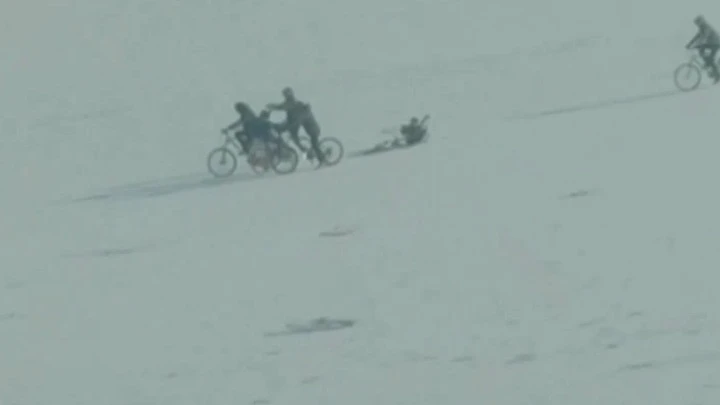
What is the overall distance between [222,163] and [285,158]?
3.04 ft

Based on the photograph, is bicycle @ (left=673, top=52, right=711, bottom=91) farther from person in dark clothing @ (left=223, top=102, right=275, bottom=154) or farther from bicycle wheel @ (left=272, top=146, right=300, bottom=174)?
person in dark clothing @ (left=223, top=102, right=275, bottom=154)

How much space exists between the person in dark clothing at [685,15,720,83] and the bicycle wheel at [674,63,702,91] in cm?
14

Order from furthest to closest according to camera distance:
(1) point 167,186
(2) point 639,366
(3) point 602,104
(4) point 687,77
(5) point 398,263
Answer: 1. (3) point 602,104
2. (4) point 687,77
3. (1) point 167,186
4. (5) point 398,263
5. (2) point 639,366

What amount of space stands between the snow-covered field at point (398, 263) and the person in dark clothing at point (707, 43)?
0.60 m

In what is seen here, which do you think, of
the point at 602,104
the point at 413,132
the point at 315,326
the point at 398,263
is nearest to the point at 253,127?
the point at 413,132

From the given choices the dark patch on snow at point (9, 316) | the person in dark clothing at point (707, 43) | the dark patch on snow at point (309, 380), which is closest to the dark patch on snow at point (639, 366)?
the dark patch on snow at point (309, 380)

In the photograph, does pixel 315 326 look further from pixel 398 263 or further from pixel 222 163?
pixel 222 163

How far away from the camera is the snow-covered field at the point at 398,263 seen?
6820 mm

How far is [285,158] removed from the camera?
607 inches

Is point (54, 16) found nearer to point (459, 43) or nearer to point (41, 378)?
point (459, 43)

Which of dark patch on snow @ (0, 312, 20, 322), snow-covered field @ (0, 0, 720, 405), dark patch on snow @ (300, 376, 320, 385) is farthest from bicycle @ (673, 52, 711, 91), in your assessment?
dark patch on snow @ (300, 376, 320, 385)

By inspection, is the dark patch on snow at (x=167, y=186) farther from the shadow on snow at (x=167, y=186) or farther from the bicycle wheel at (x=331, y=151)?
the bicycle wheel at (x=331, y=151)

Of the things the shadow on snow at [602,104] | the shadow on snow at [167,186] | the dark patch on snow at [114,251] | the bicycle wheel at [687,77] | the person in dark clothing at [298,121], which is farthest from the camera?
the shadow on snow at [602,104]

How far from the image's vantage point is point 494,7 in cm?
3538
